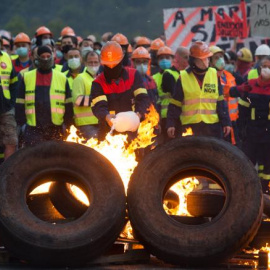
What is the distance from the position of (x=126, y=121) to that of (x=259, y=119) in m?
4.46

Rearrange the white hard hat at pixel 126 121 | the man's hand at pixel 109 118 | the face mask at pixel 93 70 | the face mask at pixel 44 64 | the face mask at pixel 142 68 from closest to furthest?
the white hard hat at pixel 126 121 → the man's hand at pixel 109 118 → the face mask at pixel 44 64 → the face mask at pixel 93 70 → the face mask at pixel 142 68

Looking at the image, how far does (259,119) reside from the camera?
17359mm

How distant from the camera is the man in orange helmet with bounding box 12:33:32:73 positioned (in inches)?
849

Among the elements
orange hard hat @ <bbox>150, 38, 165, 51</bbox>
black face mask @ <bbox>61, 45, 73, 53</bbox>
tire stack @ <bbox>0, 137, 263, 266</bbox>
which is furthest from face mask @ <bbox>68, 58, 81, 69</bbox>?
tire stack @ <bbox>0, 137, 263, 266</bbox>

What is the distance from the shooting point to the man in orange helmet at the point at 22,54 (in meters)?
21.6

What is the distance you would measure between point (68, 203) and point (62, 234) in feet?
3.60

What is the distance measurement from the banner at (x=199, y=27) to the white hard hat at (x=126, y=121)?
11.2m

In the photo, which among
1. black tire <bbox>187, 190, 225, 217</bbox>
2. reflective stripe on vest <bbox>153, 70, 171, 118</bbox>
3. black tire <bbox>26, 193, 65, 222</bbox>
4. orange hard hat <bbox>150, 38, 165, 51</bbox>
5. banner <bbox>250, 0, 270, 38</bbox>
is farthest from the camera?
orange hard hat <bbox>150, 38, 165, 51</bbox>

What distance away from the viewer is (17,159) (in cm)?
1060

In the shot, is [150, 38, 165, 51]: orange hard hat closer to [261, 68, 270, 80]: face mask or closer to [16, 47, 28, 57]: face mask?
[16, 47, 28, 57]: face mask

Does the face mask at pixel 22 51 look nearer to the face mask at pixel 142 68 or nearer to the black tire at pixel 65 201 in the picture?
the face mask at pixel 142 68

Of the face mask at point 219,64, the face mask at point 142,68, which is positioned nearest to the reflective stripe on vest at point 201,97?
the face mask at point 219,64

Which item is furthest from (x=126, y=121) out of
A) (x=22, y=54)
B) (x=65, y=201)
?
(x=22, y=54)

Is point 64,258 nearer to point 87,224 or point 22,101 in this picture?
point 87,224
